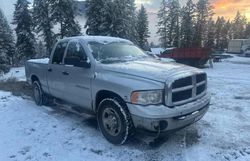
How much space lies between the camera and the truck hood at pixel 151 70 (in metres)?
4.63

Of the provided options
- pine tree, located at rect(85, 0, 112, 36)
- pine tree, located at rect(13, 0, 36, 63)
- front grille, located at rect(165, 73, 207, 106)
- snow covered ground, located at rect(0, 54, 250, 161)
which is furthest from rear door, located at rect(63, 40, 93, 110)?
pine tree, located at rect(13, 0, 36, 63)

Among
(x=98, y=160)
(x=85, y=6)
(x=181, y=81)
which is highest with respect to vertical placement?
(x=85, y=6)

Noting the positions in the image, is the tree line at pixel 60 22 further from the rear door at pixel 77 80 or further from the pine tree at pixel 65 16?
the rear door at pixel 77 80

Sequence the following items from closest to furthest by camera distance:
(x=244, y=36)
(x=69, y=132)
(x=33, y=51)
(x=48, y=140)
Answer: (x=48, y=140) → (x=69, y=132) → (x=33, y=51) → (x=244, y=36)

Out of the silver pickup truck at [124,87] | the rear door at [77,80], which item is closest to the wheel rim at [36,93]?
the silver pickup truck at [124,87]

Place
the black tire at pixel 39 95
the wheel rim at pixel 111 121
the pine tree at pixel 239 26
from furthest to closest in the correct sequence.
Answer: the pine tree at pixel 239 26, the black tire at pixel 39 95, the wheel rim at pixel 111 121

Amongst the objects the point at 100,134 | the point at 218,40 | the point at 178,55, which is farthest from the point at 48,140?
the point at 218,40

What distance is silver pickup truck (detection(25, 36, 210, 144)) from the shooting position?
4535 mm

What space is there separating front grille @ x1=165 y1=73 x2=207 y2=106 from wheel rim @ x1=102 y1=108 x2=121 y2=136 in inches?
41.7

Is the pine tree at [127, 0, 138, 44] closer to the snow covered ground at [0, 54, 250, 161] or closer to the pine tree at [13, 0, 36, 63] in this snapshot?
the pine tree at [13, 0, 36, 63]

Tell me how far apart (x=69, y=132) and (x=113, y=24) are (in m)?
27.5

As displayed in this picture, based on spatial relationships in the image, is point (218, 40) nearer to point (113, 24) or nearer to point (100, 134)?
point (113, 24)

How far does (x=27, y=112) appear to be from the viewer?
7297 millimetres

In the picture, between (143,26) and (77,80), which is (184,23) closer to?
(143,26)
